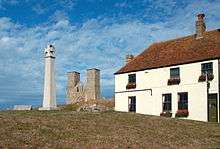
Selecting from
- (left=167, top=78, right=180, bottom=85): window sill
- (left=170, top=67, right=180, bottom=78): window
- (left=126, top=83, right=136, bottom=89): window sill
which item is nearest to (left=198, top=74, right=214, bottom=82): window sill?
(left=167, top=78, right=180, bottom=85): window sill

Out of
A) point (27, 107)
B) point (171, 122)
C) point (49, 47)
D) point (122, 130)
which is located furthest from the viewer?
point (27, 107)

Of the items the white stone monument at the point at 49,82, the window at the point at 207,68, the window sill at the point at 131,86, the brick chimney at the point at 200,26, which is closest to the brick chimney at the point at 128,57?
the window sill at the point at 131,86

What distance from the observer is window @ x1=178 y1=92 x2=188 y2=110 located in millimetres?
38625

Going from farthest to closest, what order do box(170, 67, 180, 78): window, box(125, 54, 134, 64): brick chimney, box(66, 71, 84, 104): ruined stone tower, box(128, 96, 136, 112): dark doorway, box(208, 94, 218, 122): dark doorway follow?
box(66, 71, 84, 104): ruined stone tower → box(125, 54, 134, 64): brick chimney → box(128, 96, 136, 112): dark doorway → box(170, 67, 180, 78): window → box(208, 94, 218, 122): dark doorway

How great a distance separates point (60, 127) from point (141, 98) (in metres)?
21.3

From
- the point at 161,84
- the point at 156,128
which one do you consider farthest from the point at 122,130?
the point at 161,84

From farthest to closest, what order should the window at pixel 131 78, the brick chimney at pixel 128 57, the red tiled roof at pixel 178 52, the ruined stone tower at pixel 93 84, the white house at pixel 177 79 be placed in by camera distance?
the ruined stone tower at pixel 93 84, the brick chimney at pixel 128 57, the window at pixel 131 78, the red tiled roof at pixel 178 52, the white house at pixel 177 79

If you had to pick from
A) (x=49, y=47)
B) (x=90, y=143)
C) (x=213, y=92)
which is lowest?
(x=90, y=143)

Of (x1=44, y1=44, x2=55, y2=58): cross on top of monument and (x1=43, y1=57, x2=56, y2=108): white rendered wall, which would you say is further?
(x1=44, y1=44, x2=55, y2=58): cross on top of monument

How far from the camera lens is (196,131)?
27.5m

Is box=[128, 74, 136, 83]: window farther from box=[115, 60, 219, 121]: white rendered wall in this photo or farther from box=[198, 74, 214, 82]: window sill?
box=[198, 74, 214, 82]: window sill

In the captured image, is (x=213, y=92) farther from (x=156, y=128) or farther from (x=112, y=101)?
(x=112, y=101)

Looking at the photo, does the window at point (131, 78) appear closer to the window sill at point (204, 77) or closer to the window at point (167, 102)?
the window at point (167, 102)

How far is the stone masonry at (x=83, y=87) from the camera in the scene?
207 feet
